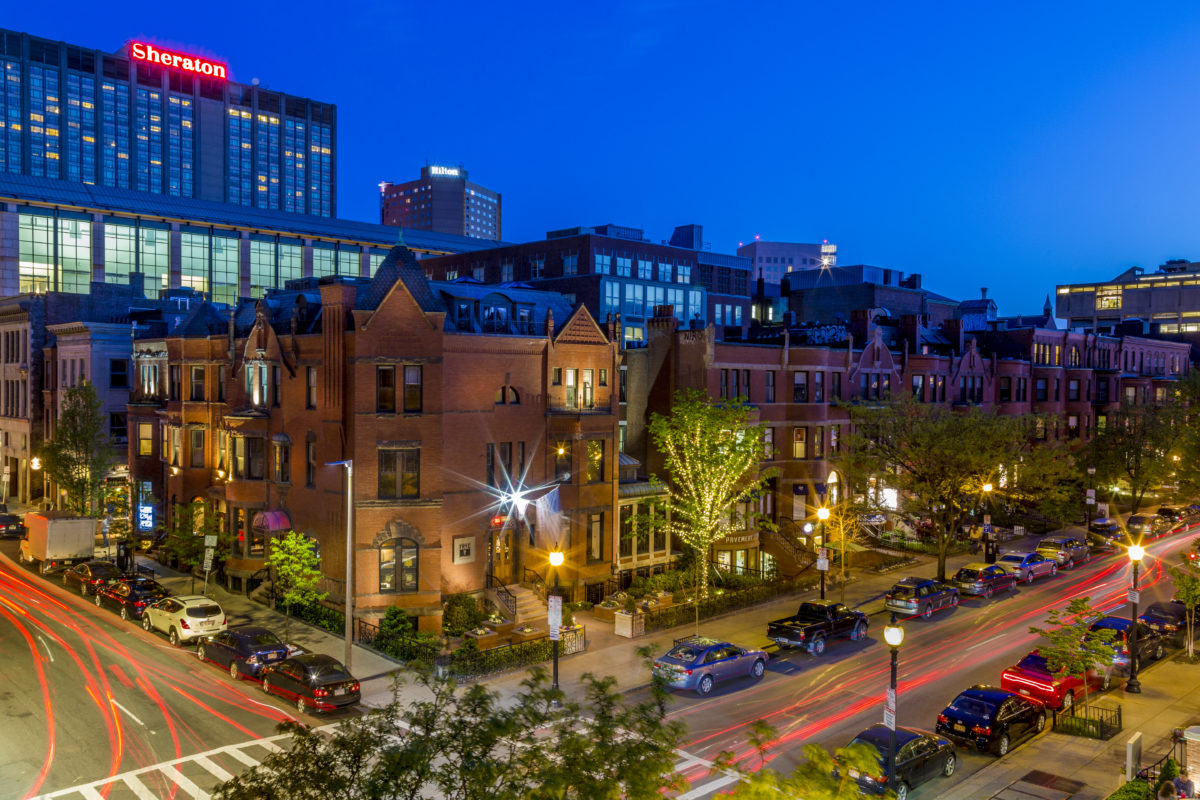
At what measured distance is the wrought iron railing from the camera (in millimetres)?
38281

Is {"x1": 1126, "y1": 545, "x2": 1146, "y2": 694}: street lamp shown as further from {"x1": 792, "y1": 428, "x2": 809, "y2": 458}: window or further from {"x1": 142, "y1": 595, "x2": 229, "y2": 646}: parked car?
{"x1": 142, "y1": 595, "x2": 229, "y2": 646}: parked car

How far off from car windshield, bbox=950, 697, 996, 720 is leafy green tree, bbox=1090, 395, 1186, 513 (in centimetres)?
5202

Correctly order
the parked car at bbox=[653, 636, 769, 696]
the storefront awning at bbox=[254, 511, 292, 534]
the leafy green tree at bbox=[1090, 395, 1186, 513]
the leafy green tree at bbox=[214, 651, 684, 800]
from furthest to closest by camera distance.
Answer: the leafy green tree at bbox=[1090, 395, 1186, 513], the storefront awning at bbox=[254, 511, 292, 534], the parked car at bbox=[653, 636, 769, 696], the leafy green tree at bbox=[214, 651, 684, 800]

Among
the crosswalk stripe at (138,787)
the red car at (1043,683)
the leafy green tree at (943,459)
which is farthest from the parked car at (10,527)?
the red car at (1043,683)

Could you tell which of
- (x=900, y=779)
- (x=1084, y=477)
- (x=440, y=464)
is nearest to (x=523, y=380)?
(x=440, y=464)

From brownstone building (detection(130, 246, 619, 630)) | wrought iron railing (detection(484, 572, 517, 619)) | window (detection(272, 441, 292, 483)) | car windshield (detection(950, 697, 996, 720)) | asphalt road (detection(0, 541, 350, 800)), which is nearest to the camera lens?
asphalt road (detection(0, 541, 350, 800))

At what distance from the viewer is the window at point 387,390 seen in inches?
1491

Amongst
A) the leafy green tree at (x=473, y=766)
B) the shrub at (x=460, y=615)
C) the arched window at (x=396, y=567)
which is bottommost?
the shrub at (x=460, y=615)

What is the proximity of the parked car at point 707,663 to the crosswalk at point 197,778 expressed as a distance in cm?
525

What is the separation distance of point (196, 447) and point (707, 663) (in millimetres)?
32304

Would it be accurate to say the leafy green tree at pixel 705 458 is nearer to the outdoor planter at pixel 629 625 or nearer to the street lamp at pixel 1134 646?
the outdoor planter at pixel 629 625

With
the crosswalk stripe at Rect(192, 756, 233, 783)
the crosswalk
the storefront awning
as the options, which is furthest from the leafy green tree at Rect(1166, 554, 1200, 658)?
→ the storefront awning

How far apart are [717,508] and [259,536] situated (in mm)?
22079

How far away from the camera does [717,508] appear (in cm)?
4222
